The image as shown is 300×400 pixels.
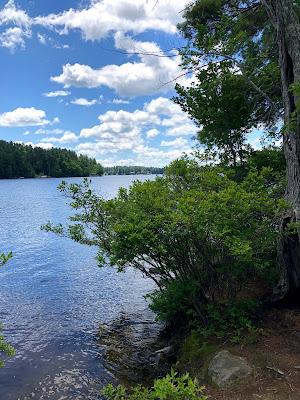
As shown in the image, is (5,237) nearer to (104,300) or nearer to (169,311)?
(104,300)

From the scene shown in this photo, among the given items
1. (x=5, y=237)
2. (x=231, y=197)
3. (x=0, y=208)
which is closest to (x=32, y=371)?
(x=231, y=197)

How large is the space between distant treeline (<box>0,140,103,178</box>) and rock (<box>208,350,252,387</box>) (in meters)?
130

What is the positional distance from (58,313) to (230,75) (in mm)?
10815

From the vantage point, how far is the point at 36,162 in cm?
14525

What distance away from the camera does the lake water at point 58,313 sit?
9922 millimetres

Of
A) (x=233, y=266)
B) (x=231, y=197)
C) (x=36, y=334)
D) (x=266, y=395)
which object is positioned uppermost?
(x=231, y=197)

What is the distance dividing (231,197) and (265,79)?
3.68 m

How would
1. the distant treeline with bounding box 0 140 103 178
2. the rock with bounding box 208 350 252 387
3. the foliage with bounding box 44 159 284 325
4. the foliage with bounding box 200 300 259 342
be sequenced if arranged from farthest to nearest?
the distant treeline with bounding box 0 140 103 178
the foliage with bounding box 200 300 259 342
the foliage with bounding box 44 159 284 325
the rock with bounding box 208 350 252 387

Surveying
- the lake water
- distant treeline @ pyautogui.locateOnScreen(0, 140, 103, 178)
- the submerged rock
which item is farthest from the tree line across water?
the submerged rock

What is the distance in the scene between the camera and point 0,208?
175 ft

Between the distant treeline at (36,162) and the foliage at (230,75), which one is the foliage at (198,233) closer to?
the foliage at (230,75)

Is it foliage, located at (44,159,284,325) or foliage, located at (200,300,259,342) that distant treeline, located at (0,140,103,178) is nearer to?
foliage, located at (44,159,284,325)

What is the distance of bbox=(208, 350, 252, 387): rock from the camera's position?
→ 7555mm

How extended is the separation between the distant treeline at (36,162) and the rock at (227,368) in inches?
5128
